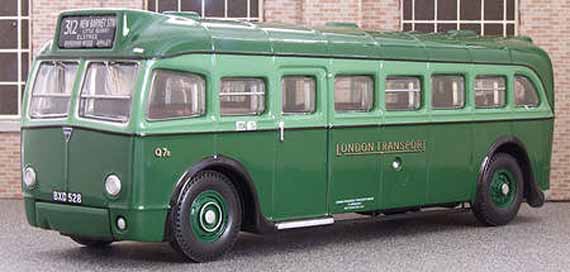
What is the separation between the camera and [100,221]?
12156 mm

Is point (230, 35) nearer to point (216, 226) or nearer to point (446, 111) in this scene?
point (216, 226)

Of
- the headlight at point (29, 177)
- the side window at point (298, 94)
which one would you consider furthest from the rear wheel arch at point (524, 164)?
the headlight at point (29, 177)

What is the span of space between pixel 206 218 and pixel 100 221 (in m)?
1.07

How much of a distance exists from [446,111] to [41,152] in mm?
5115

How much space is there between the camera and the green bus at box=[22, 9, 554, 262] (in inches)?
476

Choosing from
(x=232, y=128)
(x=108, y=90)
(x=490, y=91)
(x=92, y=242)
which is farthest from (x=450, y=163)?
(x=108, y=90)

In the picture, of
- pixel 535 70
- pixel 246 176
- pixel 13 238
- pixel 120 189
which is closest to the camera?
pixel 120 189

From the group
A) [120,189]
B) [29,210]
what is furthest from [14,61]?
[120,189]

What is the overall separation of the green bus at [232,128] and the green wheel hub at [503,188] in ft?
1.12

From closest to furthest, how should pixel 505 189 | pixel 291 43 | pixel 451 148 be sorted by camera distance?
pixel 291 43 < pixel 451 148 < pixel 505 189

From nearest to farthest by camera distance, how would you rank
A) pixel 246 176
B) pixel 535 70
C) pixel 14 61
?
pixel 246 176 → pixel 535 70 → pixel 14 61

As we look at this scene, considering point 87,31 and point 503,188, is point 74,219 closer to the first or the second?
point 87,31

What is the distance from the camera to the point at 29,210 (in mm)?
12969

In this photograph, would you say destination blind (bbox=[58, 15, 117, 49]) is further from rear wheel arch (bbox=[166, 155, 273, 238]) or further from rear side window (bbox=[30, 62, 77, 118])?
rear wheel arch (bbox=[166, 155, 273, 238])
